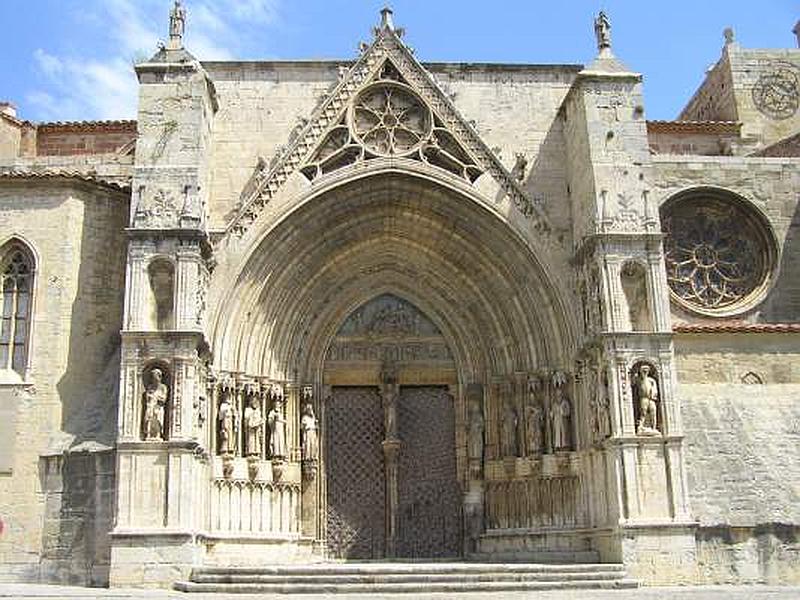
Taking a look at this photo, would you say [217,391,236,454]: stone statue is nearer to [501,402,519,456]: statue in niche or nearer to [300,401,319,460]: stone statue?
[300,401,319,460]: stone statue

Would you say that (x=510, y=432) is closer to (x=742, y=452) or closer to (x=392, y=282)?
(x=392, y=282)

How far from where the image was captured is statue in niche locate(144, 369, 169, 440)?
12406 millimetres

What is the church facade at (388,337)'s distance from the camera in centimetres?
1255

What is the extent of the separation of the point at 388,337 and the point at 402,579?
5.17m

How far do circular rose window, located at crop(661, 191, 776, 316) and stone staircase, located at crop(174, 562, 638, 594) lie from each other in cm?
673

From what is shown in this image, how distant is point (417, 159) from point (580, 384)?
4.45 metres

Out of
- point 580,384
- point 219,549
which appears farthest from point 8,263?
point 580,384

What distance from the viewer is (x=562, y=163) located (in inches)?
605

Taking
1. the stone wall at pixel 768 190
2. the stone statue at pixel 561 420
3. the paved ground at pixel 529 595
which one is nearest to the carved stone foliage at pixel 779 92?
the stone wall at pixel 768 190

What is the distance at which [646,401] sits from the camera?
1276 centimetres

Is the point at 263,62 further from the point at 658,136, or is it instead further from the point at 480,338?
the point at 658,136

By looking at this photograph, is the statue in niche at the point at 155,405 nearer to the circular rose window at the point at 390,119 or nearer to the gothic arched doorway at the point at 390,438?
the gothic arched doorway at the point at 390,438

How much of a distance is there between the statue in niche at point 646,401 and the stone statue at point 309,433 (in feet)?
17.0

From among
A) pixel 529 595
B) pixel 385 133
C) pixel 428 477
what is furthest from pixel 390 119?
pixel 529 595
